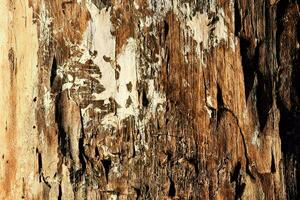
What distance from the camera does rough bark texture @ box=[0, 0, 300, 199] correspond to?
1.39m

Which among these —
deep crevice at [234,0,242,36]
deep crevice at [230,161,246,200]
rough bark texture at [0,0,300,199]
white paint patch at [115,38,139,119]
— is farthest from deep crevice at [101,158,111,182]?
deep crevice at [234,0,242,36]

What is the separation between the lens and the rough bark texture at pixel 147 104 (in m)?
1.39

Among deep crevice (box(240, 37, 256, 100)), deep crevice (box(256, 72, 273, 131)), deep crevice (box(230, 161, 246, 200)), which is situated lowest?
deep crevice (box(230, 161, 246, 200))

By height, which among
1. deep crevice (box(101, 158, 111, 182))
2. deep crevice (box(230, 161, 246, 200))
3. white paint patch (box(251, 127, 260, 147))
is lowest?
deep crevice (box(230, 161, 246, 200))

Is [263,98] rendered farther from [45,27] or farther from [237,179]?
[45,27]

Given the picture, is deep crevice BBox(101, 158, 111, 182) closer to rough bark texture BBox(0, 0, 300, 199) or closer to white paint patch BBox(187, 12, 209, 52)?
rough bark texture BBox(0, 0, 300, 199)

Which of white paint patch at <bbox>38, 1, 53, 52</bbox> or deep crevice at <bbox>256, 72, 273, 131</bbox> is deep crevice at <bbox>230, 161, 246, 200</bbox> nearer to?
deep crevice at <bbox>256, 72, 273, 131</bbox>

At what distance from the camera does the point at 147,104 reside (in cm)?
140

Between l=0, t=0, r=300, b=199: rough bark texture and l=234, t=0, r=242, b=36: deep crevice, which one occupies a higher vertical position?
l=234, t=0, r=242, b=36: deep crevice

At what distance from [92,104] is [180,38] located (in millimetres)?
273

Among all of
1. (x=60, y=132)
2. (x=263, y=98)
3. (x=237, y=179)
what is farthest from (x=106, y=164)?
(x=263, y=98)

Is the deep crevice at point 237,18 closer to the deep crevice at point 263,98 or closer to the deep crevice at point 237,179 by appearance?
the deep crevice at point 263,98

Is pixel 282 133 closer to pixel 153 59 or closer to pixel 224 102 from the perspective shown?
pixel 224 102

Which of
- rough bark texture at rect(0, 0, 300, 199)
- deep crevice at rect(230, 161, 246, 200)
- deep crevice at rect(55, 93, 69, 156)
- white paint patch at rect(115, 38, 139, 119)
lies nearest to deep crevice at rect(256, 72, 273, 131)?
rough bark texture at rect(0, 0, 300, 199)
